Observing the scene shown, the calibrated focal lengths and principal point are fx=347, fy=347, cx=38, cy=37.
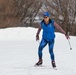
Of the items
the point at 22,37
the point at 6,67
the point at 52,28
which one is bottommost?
the point at 22,37

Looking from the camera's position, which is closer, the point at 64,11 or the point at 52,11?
the point at 64,11

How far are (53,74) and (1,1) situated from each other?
2991 centimetres

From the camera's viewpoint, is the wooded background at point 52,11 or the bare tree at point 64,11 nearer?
the wooded background at point 52,11

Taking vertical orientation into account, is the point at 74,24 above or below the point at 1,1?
below

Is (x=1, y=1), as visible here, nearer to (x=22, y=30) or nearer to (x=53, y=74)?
(x=22, y=30)

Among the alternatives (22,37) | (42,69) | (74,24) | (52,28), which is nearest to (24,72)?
(42,69)

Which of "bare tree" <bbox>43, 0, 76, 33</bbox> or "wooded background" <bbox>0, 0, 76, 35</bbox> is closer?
"wooded background" <bbox>0, 0, 76, 35</bbox>

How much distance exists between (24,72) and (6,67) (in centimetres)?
120

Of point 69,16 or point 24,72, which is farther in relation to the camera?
point 69,16

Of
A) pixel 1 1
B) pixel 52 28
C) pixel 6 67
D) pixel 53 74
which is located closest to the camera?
pixel 53 74

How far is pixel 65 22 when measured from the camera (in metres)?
47.8

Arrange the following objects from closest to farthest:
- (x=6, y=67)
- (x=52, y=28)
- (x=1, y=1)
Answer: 1. (x=52, y=28)
2. (x=6, y=67)
3. (x=1, y=1)

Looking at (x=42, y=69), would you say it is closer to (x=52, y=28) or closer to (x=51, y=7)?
(x=52, y=28)

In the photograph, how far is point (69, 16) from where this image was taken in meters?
49.4
